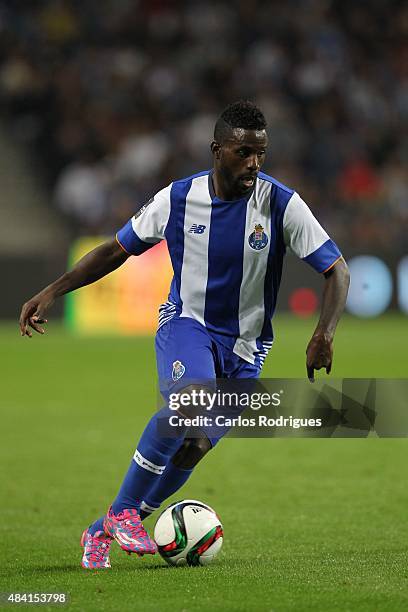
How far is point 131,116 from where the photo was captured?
65.0 feet

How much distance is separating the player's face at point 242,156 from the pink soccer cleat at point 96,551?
5.36 feet

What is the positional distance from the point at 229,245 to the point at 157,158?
14034mm

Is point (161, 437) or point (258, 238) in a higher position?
point (258, 238)

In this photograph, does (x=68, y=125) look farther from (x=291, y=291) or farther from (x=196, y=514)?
(x=196, y=514)

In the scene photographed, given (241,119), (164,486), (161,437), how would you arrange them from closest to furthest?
(241,119) < (161,437) < (164,486)

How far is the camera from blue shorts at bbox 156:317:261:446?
503 cm

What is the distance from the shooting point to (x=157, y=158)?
62.6 feet

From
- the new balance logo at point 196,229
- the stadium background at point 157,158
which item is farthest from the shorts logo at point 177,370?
the stadium background at point 157,158

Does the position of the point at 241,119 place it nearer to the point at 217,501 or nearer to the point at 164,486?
the point at 164,486

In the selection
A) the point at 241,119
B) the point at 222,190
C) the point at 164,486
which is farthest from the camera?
the point at 164,486

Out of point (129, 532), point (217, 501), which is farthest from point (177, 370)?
point (217, 501)

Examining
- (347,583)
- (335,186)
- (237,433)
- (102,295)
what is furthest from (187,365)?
(335,186)

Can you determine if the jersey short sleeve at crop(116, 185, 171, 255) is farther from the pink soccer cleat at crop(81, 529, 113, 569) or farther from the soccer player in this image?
the pink soccer cleat at crop(81, 529, 113, 569)

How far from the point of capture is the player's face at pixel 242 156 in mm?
4980
